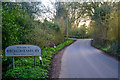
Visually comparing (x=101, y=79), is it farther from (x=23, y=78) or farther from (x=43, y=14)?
(x=43, y=14)

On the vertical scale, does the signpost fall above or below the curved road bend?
above

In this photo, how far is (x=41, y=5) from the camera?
18.0 m

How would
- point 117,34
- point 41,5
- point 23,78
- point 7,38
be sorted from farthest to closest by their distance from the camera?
point 41,5
point 117,34
point 7,38
point 23,78

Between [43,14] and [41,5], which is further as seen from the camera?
[43,14]

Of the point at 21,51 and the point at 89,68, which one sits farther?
the point at 89,68

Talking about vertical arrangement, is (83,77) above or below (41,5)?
below

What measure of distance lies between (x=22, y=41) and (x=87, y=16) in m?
19.7

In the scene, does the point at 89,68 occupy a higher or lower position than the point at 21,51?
lower

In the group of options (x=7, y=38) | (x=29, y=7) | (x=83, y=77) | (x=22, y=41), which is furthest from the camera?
(x=29, y=7)

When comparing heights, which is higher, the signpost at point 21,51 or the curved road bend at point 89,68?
the signpost at point 21,51

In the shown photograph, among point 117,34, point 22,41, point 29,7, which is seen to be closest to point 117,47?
point 117,34

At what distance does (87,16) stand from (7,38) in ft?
73.4

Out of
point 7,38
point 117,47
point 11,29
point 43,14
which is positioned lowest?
point 117,47

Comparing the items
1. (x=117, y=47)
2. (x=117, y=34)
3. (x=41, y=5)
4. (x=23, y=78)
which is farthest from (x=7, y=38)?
(x=41, y=5)
